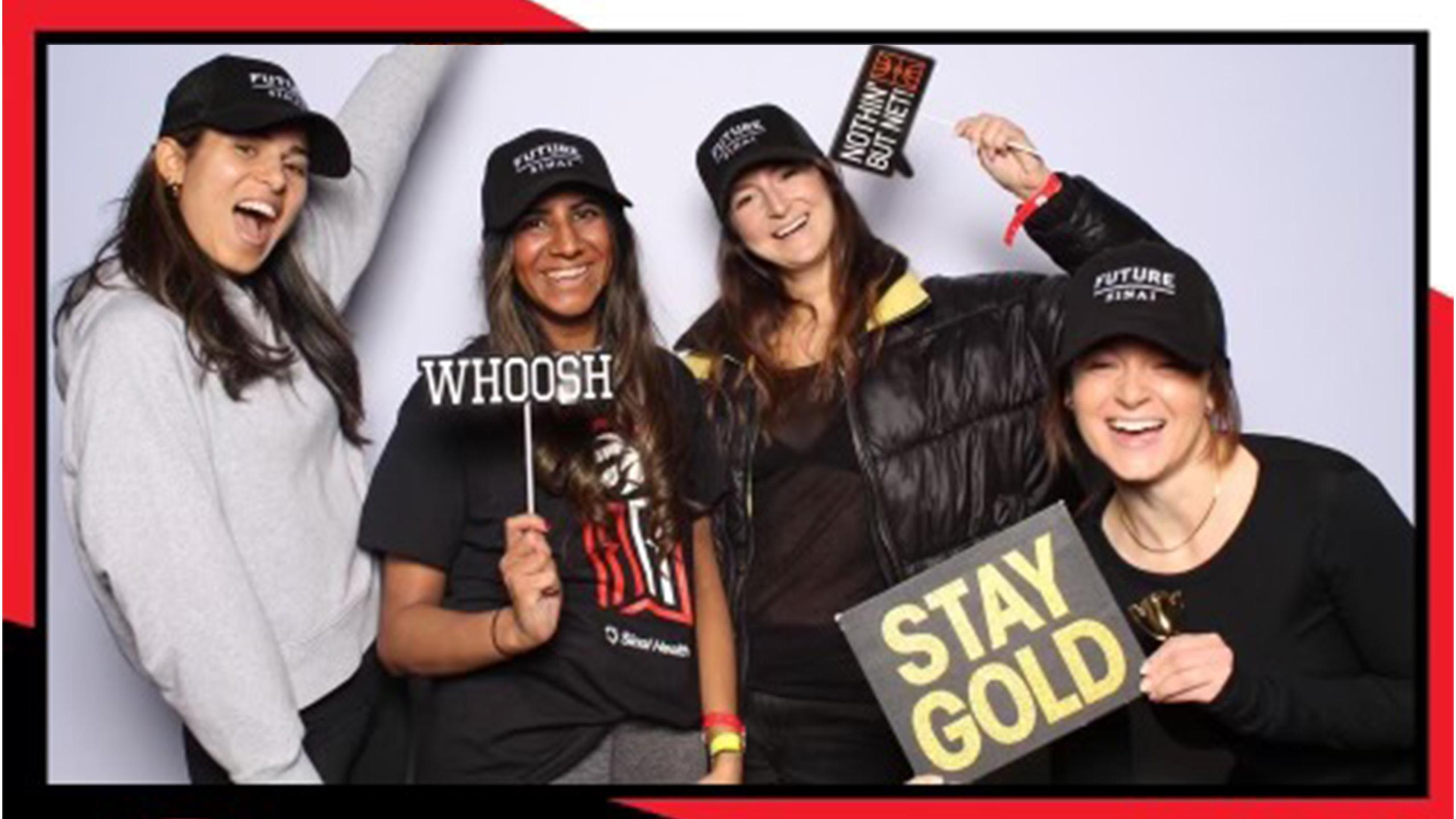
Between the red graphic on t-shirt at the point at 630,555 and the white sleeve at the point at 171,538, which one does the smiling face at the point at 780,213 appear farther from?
the white sleeve at the point at 171,538

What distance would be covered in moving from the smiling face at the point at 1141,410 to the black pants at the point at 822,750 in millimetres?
582

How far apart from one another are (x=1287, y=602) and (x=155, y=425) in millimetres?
1644

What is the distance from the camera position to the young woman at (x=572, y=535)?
3219 mm

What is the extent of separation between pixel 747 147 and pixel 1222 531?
3.00 ft

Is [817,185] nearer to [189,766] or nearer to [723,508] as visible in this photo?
[723,508]

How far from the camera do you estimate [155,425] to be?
3.04 m

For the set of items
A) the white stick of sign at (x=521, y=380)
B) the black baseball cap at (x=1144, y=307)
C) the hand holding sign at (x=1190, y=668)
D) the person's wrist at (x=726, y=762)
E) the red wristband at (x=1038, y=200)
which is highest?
the red wristband at (x=1038, y=200)

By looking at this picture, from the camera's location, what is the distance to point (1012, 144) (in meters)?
3.33

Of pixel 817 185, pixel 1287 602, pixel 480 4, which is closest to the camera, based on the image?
pixel 1287 602

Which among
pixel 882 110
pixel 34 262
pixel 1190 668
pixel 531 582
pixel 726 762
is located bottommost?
pixel 726 762

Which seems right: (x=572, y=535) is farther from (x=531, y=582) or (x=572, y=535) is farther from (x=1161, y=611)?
(x=1161, y=611)

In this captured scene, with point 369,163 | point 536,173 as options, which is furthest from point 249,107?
point 536,173

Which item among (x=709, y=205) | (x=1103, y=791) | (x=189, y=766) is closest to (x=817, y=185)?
(x=709, y=205)

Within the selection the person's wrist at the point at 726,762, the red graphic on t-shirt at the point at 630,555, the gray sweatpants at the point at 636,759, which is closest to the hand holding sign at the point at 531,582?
the red graphic on t-shirt at the point at 630,555
